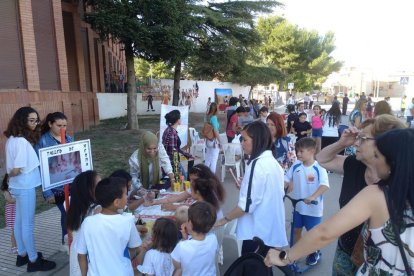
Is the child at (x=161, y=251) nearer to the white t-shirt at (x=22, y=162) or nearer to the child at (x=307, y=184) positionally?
the child at (x=307, y=184)

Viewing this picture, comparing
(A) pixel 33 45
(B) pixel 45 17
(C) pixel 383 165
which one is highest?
(B) pixel 45 17

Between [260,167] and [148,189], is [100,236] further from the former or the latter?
[148,189]

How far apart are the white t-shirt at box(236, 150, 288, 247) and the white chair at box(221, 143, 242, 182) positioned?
511cm

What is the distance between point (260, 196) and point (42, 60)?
→ 11275 mm

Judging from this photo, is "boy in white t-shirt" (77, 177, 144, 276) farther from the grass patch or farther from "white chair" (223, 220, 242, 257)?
the grass patch

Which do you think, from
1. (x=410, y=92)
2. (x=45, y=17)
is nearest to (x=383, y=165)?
(x=45, y=17)

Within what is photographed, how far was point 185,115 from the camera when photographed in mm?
8547

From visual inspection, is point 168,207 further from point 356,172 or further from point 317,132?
point 317,132

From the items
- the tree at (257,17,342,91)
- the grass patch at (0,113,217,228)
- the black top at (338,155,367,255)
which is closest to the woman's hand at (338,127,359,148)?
A: the black top at (338,155,367,255)

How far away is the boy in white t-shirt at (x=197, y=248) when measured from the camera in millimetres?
2559

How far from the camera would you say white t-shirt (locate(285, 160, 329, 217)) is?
376 cm

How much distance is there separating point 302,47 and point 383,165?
138 feet

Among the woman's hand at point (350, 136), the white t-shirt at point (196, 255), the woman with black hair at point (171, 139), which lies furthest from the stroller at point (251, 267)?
the woman with black hair at point (171, 139)

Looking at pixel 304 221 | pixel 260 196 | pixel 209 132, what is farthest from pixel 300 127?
pixel 260 196
